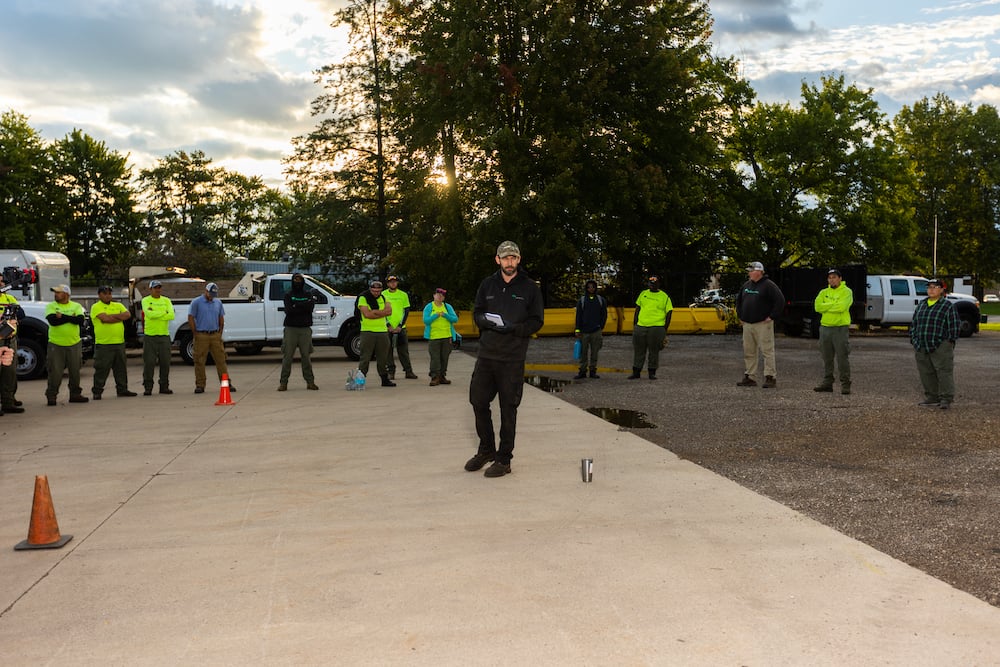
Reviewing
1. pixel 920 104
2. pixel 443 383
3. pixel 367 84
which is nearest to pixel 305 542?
pixel 443 383

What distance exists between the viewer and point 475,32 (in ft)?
96.0

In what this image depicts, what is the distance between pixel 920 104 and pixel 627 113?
2051 inches

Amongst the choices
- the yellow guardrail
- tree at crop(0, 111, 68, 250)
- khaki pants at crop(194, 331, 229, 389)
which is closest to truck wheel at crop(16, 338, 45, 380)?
khaki pants at crop(194, 331, 229, 389)

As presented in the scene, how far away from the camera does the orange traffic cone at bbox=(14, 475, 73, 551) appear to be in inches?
203

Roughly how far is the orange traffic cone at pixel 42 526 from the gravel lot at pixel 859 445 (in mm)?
4841

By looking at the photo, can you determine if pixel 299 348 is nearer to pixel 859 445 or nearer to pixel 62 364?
pixel 62 364

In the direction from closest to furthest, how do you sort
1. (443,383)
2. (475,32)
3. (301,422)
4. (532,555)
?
(532,555)
(301,422)
(443,383)
(475,32)

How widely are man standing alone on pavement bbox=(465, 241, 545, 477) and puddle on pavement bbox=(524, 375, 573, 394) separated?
6185 mm

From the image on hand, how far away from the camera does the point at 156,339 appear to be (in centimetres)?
1412

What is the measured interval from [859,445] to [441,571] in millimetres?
5501

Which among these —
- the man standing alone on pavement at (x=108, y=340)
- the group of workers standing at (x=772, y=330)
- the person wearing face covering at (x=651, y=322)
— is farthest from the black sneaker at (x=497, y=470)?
the man standing alone on pavement at (x=108, y=340)

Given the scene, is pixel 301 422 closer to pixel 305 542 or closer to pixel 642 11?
pixel 305 542

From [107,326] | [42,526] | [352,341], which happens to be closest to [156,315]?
[107,326]

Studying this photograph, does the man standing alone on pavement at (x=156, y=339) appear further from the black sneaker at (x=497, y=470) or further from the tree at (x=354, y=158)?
the tree at (x=354, y=158)
